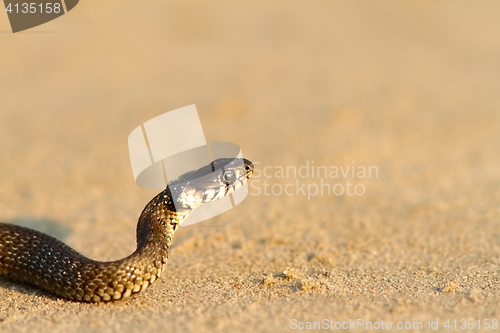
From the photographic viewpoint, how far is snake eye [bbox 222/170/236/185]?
17.1ft

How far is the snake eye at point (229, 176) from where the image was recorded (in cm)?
521

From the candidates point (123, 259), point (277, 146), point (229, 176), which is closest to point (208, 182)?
point (229, 176)

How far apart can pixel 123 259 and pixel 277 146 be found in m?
5.65

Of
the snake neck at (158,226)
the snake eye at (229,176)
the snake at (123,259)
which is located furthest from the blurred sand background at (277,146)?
the snake eye at (229,176)

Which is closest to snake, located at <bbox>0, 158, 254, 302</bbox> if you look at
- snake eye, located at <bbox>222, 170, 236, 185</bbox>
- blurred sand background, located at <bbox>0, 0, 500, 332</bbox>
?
snake eye, located at <bbox>222, 170, 236, 185</bbox>

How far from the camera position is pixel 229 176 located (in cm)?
522

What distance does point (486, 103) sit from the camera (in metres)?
11.4

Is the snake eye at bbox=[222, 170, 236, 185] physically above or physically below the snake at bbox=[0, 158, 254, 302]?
above

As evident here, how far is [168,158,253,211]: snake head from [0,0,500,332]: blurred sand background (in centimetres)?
82

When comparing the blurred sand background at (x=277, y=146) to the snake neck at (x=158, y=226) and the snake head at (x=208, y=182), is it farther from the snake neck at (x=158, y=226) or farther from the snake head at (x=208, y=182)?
the snake head at (x=208, y=182)

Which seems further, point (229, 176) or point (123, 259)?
point (229, 176)

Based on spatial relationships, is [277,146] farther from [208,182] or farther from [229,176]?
[208,182]

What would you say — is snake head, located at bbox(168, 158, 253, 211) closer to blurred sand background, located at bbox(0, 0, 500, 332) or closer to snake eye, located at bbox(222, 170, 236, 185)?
snake eye, located at bbox(222, 170, 236, 185)

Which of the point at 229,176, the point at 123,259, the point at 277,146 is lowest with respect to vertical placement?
the point at 277,146
